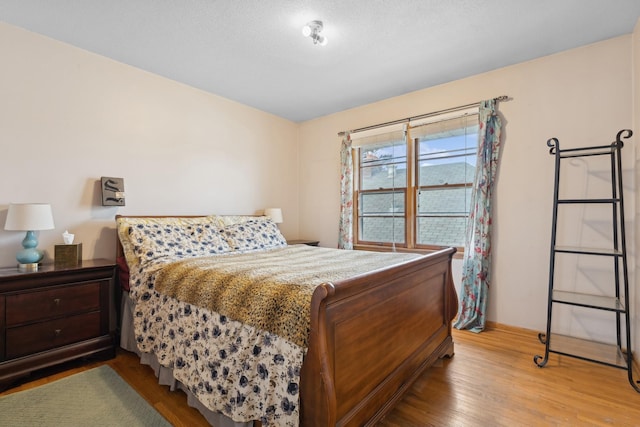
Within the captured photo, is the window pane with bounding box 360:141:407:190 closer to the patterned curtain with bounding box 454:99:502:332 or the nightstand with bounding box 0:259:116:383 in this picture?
the patterned curtain with bounding box 454:99:502:332

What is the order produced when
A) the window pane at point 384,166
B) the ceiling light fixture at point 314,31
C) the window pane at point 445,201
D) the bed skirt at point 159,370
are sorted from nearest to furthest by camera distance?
the bed skirt at point 159,370, the ceiling light fixture at point 314,31, the window pane at point 445,201, the window pane at point 384,166

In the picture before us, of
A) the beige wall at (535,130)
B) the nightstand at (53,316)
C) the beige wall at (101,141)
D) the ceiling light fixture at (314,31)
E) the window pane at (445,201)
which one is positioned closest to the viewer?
the nightstand at (53,316)

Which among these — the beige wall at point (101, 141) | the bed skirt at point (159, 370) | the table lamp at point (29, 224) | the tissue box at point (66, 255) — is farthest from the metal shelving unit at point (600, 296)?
the table lamp at point (29, 224)

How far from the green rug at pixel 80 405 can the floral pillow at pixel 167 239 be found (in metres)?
0.83

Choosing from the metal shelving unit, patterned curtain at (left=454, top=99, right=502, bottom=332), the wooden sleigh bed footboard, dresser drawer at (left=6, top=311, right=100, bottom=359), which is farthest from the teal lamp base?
the metal shelving unit

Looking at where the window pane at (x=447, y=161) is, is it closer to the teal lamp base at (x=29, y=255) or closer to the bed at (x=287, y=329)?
the bed at (x=287, y=329)

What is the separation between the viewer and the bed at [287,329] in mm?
1286

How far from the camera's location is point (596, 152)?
246 cm

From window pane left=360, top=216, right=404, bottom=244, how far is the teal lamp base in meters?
3.19

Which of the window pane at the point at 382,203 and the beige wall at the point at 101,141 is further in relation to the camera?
the window pane at the point at 382,203

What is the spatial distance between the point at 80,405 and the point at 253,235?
1856 mm

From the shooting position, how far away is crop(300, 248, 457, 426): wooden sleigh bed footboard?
1.23 meters

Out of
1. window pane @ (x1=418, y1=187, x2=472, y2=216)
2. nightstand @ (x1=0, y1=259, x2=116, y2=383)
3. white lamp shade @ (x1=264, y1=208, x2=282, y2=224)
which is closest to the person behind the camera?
nightstand @ (x1=0, y1=259, x2=116, y2=383)

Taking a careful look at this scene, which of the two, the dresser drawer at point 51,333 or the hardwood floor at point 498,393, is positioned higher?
the dresser drawer at point 51,333
